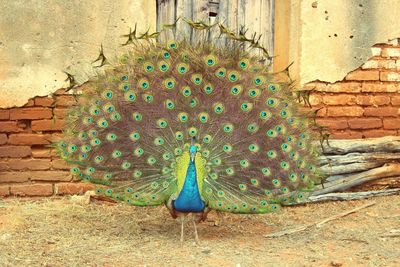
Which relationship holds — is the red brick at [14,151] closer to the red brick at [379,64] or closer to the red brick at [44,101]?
the red brick at [44,101]

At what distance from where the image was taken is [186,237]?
4.29m

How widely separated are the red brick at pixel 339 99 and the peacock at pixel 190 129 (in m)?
1.56

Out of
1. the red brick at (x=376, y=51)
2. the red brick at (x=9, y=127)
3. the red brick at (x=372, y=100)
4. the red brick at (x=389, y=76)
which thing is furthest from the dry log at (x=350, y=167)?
the red brick at (x=9, y=127)

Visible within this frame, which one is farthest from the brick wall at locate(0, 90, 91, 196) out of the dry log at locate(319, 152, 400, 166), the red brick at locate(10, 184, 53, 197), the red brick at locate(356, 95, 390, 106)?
the red brick at locate(356, 95, 390, 106)

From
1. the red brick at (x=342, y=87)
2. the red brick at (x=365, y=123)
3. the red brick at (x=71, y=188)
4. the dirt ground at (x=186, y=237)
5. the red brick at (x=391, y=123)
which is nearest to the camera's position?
the dirt ground at (x=186, y=237)

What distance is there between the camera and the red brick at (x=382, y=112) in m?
5.85

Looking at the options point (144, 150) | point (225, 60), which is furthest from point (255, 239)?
A: point (225, 60)

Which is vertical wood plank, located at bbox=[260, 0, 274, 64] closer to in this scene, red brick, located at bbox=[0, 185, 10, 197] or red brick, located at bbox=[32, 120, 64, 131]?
red brick, located at bbox=[32, 120, 64, 131]

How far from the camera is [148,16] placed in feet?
17.5

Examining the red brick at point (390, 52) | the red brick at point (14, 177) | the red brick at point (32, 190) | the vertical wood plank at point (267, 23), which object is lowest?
the red brick at point (32, 190)

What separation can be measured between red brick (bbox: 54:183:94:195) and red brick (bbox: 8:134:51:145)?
40cm

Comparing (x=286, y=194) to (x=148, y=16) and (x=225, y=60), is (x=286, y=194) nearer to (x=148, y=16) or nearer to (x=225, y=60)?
(x=225, y=60)

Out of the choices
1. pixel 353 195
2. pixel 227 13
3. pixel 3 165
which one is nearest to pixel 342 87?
pixel 353 195

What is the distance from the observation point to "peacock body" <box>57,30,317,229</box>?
4.05m
